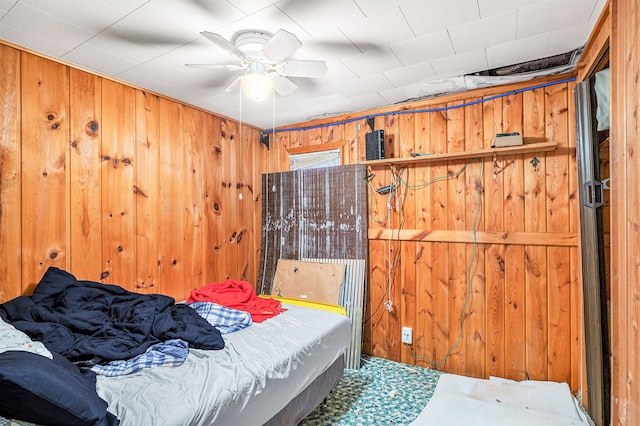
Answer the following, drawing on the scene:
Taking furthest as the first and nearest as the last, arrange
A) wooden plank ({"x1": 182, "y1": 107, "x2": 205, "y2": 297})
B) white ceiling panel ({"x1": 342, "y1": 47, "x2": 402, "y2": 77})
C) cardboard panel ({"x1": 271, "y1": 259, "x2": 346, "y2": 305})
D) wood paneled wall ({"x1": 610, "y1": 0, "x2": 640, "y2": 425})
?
1. cardboard panel ({"x1": 271, "y1": 259, "x2": 346, "y2": 305})
2. wooden plank ({"x1": 182, "y1": 107, "x2": 205, "y2": 297})
3. white ceiling panel ({"x1": 342, "y1": 47, "x2": 402, "y2": 77})
4. wood paneled wall ({"x1": 610, "y1": 0, "x2": 640, "y2": 425})

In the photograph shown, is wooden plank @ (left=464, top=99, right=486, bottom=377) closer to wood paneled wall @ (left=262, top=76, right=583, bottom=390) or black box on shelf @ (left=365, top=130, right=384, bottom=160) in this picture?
wood paneled wall @ (left=262, top=76, right=583, bottom=390)

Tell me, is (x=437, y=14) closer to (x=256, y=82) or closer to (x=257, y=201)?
(x=256, y=82)

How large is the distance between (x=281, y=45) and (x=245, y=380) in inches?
65.2

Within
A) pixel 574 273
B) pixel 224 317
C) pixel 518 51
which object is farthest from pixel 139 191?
pixel 574 273

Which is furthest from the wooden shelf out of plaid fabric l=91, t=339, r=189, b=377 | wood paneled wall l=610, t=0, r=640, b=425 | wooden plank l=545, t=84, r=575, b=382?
plaid fabric l=91, t=339, r=189, b=377

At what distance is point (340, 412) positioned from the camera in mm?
2258

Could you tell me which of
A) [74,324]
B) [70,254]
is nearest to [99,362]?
[74,324]

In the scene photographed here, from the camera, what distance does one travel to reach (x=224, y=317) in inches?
85.6

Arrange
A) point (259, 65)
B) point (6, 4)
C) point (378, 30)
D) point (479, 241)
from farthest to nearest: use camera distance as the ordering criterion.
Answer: point (479, 241) → point (259, 65) → point (378, 30) → point (6, 4)

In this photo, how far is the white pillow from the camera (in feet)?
4.13

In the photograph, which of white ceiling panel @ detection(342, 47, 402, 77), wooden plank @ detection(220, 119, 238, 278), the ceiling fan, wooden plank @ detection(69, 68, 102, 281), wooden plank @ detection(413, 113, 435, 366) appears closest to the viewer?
the ceiling fan

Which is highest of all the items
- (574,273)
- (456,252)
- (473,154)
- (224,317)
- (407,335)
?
(473,154)

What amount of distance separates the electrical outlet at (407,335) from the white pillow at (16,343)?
257 cm

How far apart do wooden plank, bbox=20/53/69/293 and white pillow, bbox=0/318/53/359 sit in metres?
Result: 0.80
